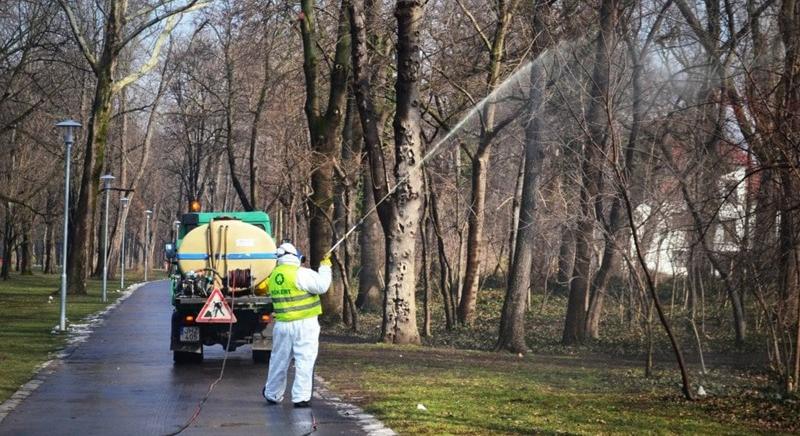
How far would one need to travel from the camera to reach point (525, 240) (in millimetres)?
25344

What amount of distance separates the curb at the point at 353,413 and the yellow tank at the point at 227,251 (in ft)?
12.2

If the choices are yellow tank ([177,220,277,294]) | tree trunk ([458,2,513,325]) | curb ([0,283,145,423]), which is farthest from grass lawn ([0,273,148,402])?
tree trunk ([458,2,513,325])

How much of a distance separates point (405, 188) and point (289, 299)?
32.9 feet

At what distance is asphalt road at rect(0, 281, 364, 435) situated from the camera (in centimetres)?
1210

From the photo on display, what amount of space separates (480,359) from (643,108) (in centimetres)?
586

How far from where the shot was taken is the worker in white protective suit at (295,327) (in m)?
13.9

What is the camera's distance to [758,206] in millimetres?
15906

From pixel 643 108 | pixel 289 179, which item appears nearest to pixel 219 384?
pixel 643 108

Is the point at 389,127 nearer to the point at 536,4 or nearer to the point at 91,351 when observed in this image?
the point at 536,4

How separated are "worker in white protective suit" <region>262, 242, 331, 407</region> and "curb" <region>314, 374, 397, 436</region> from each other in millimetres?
503

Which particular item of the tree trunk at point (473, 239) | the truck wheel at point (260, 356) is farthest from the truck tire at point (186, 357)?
the tree trunk at point (473, 239)

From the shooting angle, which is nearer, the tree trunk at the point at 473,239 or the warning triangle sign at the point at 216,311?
the warning triangle sign at the point at 216,311

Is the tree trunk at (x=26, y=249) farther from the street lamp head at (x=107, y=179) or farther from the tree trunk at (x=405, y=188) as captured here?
the tree trunk at (x=405, y=188)

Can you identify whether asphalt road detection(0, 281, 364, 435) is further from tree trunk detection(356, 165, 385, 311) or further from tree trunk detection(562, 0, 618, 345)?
tree trunk detection(356, 165, 385, 311)
